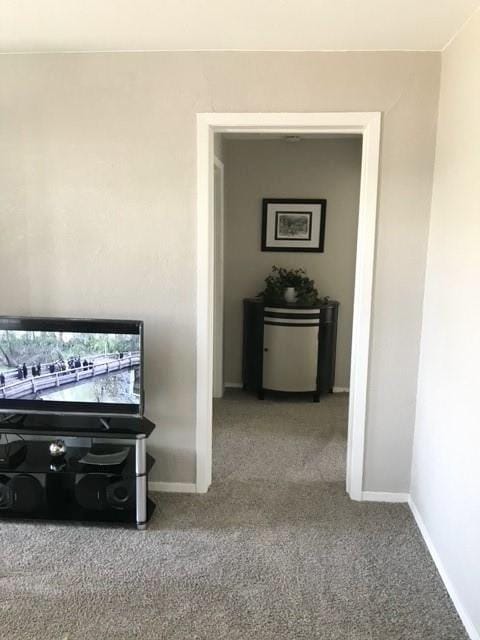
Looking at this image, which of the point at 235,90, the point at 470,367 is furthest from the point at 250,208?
the point at 470,367

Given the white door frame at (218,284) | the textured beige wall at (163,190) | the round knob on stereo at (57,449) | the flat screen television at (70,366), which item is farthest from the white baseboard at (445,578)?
the white door frame at (218,284)

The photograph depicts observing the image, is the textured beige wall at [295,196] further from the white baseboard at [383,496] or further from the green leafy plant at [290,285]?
the white baseboard at [383,496]

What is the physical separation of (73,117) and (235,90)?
0.84 meters

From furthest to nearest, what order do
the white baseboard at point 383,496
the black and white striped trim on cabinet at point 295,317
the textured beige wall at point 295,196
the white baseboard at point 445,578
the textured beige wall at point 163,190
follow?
the textured beige wall at point 295,196 → the black and white striped trim on cabinet at point 295,317 → the white baseboard at point 383,496 → the textured beige wall at point 163,190 → the white baseboard at point 445,578

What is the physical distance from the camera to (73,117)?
8.83 feet

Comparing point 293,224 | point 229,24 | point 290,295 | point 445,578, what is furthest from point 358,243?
point 293,224

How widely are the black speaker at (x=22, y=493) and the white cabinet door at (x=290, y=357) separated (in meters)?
2.24

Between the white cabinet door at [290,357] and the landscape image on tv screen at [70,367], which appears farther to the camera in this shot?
the white cabinet door at [290,357]

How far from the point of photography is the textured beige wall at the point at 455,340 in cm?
202

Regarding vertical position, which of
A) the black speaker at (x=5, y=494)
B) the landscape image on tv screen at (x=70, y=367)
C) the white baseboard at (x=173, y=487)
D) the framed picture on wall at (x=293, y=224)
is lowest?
the white baseboard at (x=173, y=487)

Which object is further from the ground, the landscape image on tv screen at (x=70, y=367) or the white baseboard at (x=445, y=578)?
the landscape image on tv screen at (x=70, y=367)

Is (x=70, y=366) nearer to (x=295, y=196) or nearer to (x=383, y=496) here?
(x=383, y=496)

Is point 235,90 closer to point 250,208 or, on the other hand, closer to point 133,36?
point 133,36

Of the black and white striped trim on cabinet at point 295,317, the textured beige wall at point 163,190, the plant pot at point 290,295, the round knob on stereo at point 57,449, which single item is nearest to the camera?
the textured beige wall at point 163,190
